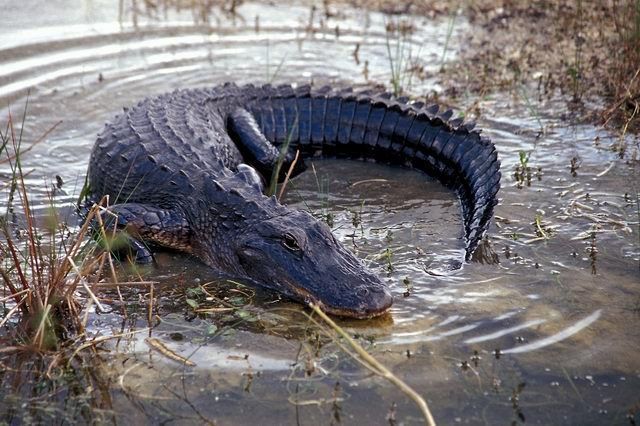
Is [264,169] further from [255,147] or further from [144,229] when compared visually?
[144,229]

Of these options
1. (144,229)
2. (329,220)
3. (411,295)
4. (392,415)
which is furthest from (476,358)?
(144,229)

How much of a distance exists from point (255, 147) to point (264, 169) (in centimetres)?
→ 18

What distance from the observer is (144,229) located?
16.1ft

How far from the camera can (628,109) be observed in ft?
21.1

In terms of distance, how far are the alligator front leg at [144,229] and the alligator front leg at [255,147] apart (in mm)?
1293

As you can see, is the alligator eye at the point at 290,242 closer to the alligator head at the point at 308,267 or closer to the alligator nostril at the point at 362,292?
the alligator head at the point at 308,267

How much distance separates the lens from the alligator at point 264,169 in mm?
4430

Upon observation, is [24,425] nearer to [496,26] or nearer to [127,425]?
[127,425]

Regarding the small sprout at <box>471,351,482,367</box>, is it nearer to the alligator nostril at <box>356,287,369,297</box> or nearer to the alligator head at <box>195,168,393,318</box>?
the alligator head at <box>195,168,393,318</box>

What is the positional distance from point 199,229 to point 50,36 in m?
4.51

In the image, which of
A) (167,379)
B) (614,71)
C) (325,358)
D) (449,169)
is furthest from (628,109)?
(167,379)

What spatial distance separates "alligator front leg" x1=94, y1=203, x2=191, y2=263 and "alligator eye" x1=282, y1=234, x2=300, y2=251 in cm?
80

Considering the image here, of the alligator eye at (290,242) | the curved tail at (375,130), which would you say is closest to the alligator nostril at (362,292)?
the alligator eye at (290,242)

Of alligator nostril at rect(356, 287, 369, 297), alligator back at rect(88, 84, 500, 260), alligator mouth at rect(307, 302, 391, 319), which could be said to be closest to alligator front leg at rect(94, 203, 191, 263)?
alligator back at rect(88, 84, 500, 260)
